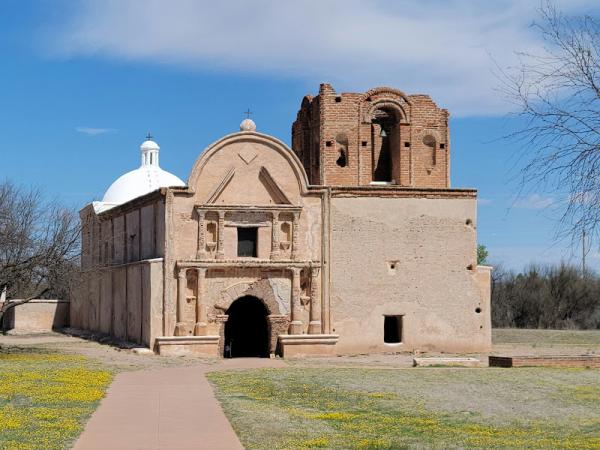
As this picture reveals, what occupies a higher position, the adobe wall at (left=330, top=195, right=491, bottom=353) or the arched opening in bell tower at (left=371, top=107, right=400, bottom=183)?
the arched opening in bell tower at (left=371, top=107, right=400, bottom=183)

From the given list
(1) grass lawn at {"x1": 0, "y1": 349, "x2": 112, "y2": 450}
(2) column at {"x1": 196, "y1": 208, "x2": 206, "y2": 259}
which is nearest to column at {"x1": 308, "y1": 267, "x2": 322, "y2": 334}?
(2) column at {"x1": 196, "y1": 208, "x2": 206, "y2": 259}

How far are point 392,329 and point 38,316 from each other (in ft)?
64.4

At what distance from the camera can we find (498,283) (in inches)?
2218

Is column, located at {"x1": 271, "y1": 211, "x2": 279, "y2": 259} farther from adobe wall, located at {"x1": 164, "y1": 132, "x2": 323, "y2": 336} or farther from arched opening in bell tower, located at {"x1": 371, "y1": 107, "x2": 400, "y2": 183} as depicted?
arched opening in bell tower, located at {"x1": 371, "y1": 107, "x2": 400, "y2": 183}

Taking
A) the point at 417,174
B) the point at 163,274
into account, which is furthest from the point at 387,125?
the point at 163,274

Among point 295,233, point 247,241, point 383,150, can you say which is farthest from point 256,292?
point 383,150

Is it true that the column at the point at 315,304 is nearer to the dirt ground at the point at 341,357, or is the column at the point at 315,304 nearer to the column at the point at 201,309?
the dirt ground at the point at 341,357

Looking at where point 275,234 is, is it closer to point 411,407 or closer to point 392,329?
point 392,329

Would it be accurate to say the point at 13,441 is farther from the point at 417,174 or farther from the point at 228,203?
the point at 417,174

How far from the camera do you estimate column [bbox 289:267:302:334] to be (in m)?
29.9

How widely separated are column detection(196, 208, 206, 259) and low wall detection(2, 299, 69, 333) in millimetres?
16078

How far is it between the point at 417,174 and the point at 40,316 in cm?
2074

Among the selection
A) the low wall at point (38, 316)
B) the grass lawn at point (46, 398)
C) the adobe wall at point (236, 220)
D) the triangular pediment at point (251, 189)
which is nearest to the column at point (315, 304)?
the adobe wall at point (236, 220)

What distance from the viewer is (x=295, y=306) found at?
3000cm
